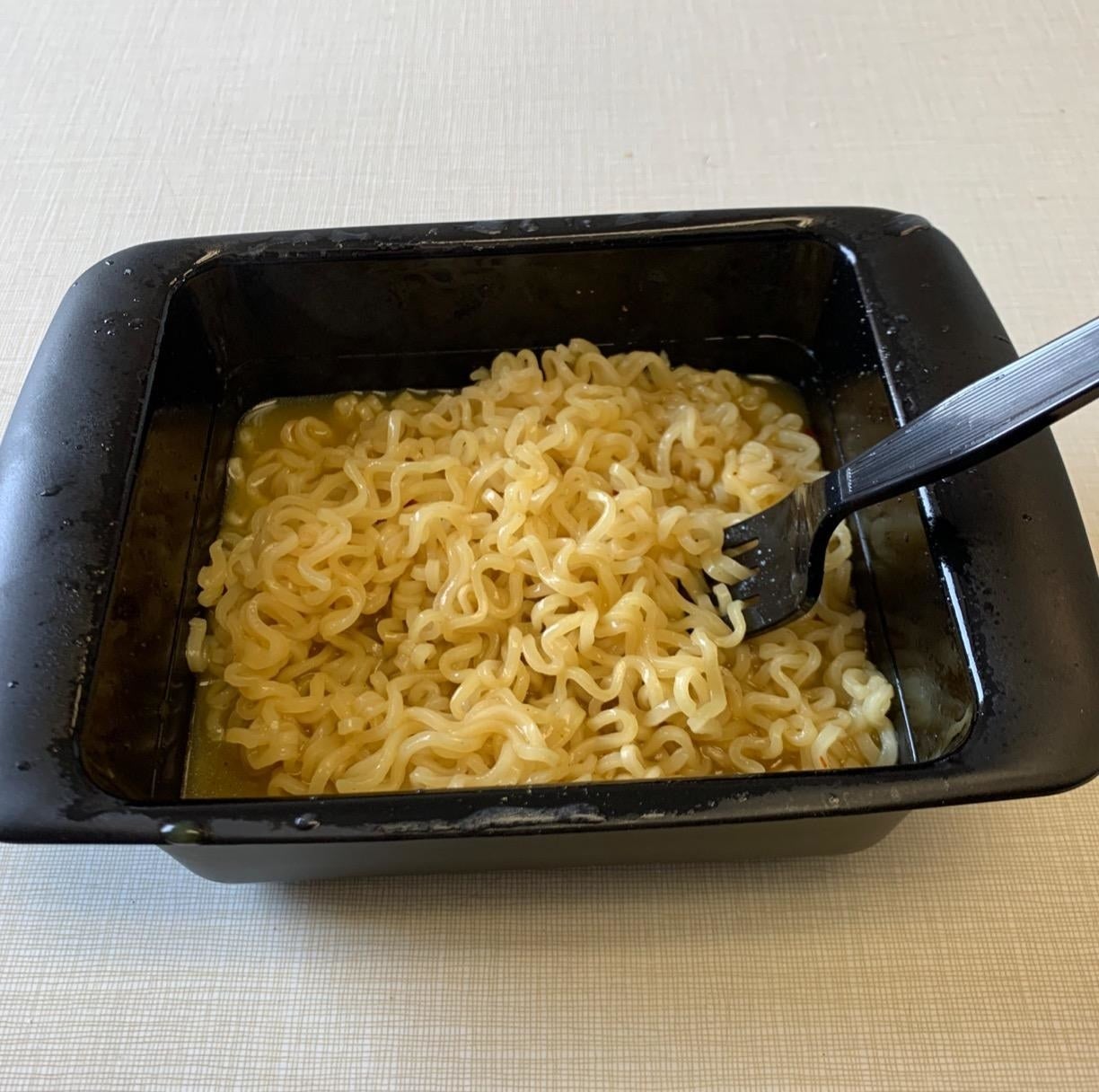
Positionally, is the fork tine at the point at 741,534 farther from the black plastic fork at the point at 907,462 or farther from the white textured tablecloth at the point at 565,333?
the white textured tablecloth at the point at 565,333

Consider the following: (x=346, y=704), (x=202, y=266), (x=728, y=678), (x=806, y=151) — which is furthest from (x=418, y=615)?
(x=806, y=151)

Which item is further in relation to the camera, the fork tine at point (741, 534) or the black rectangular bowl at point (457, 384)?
the fork tine at point (741, 534)

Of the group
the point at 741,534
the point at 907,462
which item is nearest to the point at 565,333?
the point at 741,534

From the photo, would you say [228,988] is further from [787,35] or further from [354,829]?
[787,35]

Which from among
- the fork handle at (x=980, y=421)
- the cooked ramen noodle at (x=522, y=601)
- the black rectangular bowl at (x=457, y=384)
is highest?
the fork handle at (x=980, y=421)

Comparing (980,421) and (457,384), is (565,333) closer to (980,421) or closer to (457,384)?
(457,384)

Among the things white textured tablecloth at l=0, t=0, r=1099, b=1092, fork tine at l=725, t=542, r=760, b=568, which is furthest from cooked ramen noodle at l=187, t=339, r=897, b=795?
white textured tablecloth at l=0, t=0, r=1099, b=1092

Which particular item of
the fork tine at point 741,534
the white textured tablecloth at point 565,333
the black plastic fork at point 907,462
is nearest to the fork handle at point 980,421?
the black plastic fork at point 907,462
